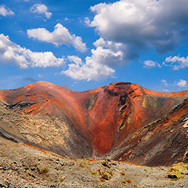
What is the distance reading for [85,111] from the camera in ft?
250

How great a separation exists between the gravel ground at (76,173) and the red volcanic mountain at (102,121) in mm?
12059

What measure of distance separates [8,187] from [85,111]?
209 ft

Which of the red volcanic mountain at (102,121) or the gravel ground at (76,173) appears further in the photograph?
the red volcanic mountain at (102,121)

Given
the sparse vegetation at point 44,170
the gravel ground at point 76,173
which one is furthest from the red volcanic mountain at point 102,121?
the sparse vegetation at point 44,170

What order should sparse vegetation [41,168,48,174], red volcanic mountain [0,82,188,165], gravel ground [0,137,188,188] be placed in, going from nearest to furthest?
gravel ground [0,137,188,188]
sparse vegetation [41,168,48,174]
red volcanic mountain [0,82,188,165]

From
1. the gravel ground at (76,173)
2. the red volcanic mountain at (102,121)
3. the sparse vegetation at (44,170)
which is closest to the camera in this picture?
the gravel ground at (76,173)

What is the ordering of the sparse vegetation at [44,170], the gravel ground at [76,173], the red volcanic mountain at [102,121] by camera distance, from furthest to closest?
1. the red volcanic mountain at [102,121]
2. the sparse vegetation at [44,170]
3. the gravel ground at [76,173]

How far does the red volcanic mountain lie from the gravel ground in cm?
1206

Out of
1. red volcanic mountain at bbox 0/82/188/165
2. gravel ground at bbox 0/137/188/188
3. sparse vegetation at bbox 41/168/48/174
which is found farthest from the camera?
red volcanic mountain at bbox 0/82/188/165

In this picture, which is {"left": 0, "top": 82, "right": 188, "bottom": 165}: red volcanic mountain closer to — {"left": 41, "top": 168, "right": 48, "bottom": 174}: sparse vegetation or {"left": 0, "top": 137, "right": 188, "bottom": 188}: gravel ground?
{"left": 0, "top": 137, "right": 188, "bottom": 188}: gravel ground

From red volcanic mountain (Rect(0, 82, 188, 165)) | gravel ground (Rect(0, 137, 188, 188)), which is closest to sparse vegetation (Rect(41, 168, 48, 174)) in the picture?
gravel ground (Rect(0, 137, 188, 188))

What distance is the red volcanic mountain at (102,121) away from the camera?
40688 millimetres

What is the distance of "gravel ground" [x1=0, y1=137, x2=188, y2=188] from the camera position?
1764 cm

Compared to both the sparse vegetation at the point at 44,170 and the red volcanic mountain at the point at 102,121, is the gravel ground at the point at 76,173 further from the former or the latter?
the red volcanic mountain at the point at 102,121
